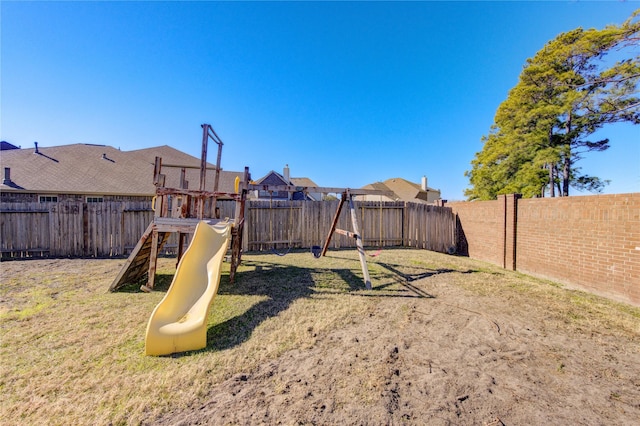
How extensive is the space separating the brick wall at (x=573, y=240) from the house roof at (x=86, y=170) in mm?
12876

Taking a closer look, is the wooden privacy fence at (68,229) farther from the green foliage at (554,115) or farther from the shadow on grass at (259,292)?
the green foliage at (554,115)

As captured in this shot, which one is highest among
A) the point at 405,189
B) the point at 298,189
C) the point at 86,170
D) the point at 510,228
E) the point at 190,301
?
the point at 405,189

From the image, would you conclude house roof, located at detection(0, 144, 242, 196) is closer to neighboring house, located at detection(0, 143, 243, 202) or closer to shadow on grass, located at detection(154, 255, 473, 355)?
neighboring house, located at detection(0, 143, 243, 202)

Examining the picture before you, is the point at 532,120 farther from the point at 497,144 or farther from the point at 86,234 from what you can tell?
the point at 86,234

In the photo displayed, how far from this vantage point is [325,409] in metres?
2.05

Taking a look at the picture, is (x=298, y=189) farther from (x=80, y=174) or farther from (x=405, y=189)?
(x=405, y=189)

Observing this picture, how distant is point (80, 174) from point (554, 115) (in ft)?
84.5

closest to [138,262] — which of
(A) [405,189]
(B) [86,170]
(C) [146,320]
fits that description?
(C) [146,320]

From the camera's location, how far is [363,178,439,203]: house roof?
3733 cm

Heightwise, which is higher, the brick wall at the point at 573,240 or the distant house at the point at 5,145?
the distant house at the point at 5,145

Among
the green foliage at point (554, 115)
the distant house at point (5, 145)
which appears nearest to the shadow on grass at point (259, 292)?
the green foliage at point (554, 115)

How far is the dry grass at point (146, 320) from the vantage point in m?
2.12

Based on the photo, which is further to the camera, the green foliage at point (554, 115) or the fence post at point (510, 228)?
the green foliage at point (554, 115)

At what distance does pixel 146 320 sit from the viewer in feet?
11.7
